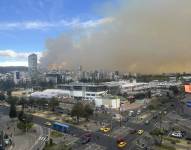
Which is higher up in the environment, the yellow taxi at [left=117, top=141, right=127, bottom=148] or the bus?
the bus

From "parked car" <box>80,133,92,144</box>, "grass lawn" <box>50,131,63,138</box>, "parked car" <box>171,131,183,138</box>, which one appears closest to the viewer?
"parked car" <box>80,133,92,144</box>

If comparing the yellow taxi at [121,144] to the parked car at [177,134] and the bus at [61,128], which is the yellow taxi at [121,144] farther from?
the bus at [61,128]

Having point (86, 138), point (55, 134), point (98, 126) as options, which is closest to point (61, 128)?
point (55, 134)

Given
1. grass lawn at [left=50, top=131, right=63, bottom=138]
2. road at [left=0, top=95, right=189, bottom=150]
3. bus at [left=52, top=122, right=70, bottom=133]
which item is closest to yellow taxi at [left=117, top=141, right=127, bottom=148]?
road at [left=0, top=95, right=189, bottom=150]

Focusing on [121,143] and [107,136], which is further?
[107,136]

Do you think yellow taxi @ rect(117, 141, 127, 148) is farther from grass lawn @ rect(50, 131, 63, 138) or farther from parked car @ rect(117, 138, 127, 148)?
grass lawn @ rect(50, 131, 63, 138)

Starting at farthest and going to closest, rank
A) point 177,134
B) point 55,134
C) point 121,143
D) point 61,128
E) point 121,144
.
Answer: point 61,128
point 55,134
point 177,134
point 121,143
point 121,144

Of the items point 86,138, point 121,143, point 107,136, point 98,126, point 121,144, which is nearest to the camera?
point 121,144

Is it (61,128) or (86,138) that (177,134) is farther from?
(61,128)

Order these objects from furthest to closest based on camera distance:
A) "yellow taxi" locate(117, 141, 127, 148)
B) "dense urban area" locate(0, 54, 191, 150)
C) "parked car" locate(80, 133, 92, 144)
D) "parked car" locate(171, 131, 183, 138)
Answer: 1. "parked car" locate(171, 131, 183, 138)
2. "parked car" locate(80, 133, 92, 144)
3. "dense urban area" locate(0, 54, 191, 150)
4. "yellow taxi" locate(117, 141, 127, 148)

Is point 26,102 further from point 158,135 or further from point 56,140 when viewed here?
point 158,135

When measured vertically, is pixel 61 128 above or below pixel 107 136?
above
